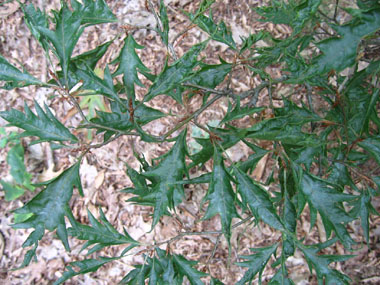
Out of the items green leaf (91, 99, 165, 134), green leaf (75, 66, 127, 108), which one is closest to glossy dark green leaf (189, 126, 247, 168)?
green leaf (91, 99, 165, 134)

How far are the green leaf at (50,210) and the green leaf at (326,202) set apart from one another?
688 millimetres

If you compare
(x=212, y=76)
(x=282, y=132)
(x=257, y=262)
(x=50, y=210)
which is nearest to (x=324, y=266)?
(x=257, y=262)

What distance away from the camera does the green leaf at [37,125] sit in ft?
2.95

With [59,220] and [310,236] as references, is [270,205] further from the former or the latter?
[310,236]

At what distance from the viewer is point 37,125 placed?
924mm

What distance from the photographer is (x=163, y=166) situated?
0.98 meters

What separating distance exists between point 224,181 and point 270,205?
0.14 metres

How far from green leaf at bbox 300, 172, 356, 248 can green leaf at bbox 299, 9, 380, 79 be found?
40 cm

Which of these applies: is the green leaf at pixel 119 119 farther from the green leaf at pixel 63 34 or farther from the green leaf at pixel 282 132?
the green leaf at pixel 282 132

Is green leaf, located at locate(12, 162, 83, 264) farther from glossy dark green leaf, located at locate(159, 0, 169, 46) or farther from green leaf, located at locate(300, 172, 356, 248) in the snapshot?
green leaf, located at locate(300, 172, 356, 248)

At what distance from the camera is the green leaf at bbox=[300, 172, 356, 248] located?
3.10 feet

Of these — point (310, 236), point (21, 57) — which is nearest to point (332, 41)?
point (310, 236)

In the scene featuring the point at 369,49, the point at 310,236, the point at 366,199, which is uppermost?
the point at 369,49

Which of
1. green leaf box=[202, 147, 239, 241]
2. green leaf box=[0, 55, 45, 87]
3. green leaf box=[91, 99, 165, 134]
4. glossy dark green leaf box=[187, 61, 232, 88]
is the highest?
green leaf box=[0, 55, 45, 87]
